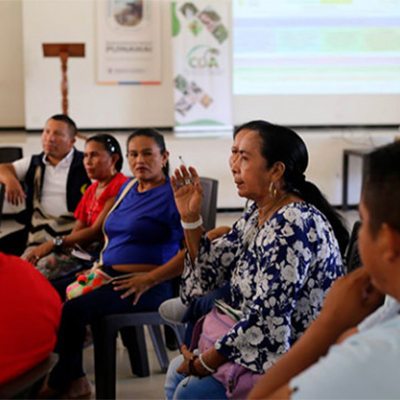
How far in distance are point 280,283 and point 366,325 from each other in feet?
2.50

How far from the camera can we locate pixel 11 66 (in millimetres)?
7027

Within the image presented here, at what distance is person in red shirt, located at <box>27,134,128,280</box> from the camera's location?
3277 millimetres

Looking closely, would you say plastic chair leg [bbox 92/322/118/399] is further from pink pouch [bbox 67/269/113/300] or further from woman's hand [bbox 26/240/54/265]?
woman's hand [bbox 26/240/54/265]

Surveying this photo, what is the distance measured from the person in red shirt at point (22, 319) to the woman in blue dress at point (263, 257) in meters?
0.38

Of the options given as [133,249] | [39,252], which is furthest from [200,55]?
[133,249]

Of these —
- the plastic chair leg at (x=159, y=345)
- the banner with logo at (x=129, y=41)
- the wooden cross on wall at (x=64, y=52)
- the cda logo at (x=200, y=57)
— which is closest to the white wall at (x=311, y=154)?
the wooden cross on wall at (x=64, y=52)

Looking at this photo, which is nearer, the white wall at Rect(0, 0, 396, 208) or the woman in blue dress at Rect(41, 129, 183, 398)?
the woman in blue dress at Rect(41, 129, 183, 398)

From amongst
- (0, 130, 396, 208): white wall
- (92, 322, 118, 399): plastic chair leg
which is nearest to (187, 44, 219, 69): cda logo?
(0, 130, 396, 208): white wall

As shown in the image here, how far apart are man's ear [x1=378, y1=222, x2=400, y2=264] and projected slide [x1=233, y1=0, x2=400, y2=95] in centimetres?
613

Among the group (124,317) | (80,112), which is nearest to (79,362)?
(124,317)

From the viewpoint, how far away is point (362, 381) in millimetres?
898

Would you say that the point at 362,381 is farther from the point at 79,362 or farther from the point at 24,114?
the point at 24,114

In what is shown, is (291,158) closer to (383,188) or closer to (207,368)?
(207,368)

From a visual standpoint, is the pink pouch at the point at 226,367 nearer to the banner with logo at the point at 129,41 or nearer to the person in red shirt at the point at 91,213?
the person in red shirt at the point at 91,213
